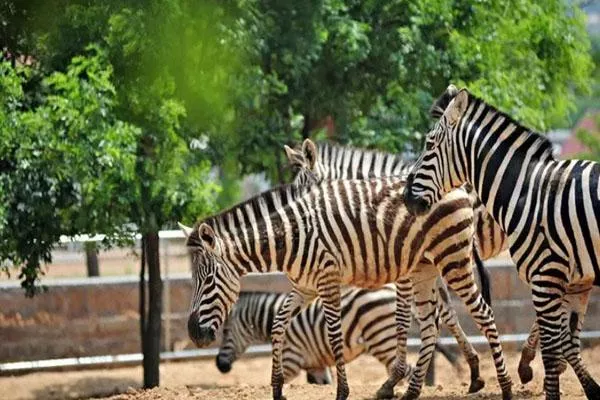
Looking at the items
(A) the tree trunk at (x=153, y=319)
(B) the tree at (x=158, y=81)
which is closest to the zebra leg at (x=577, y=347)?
(B) the tree at (x=158, y=81)

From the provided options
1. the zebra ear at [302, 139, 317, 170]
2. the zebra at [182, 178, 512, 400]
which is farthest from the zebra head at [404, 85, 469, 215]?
the zebra ear at [302, 139, 317, 170]

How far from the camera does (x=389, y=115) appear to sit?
52.7 feet

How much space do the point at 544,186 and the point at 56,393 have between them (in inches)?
320

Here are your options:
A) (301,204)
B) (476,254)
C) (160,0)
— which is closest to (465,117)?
(301,204)

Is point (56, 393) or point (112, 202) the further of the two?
point (56, 393)

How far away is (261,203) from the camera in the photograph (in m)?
11.4

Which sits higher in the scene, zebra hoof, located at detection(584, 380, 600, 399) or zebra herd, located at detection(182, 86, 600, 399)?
zebra herd, located at detection(182, 86, 600, 399)

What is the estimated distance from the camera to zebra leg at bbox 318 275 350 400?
11.1 m

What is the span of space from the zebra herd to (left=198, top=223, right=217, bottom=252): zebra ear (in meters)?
0.01

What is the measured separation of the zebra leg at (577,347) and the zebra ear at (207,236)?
2.85 metres

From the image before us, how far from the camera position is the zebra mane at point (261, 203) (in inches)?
Result: 442

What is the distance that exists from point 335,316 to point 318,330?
4.17 metres

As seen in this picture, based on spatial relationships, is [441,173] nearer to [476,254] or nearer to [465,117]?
[465,117]

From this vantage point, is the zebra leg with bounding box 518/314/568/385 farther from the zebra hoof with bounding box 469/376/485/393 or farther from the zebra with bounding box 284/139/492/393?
the zebra with bounding box 284/139/492/393
